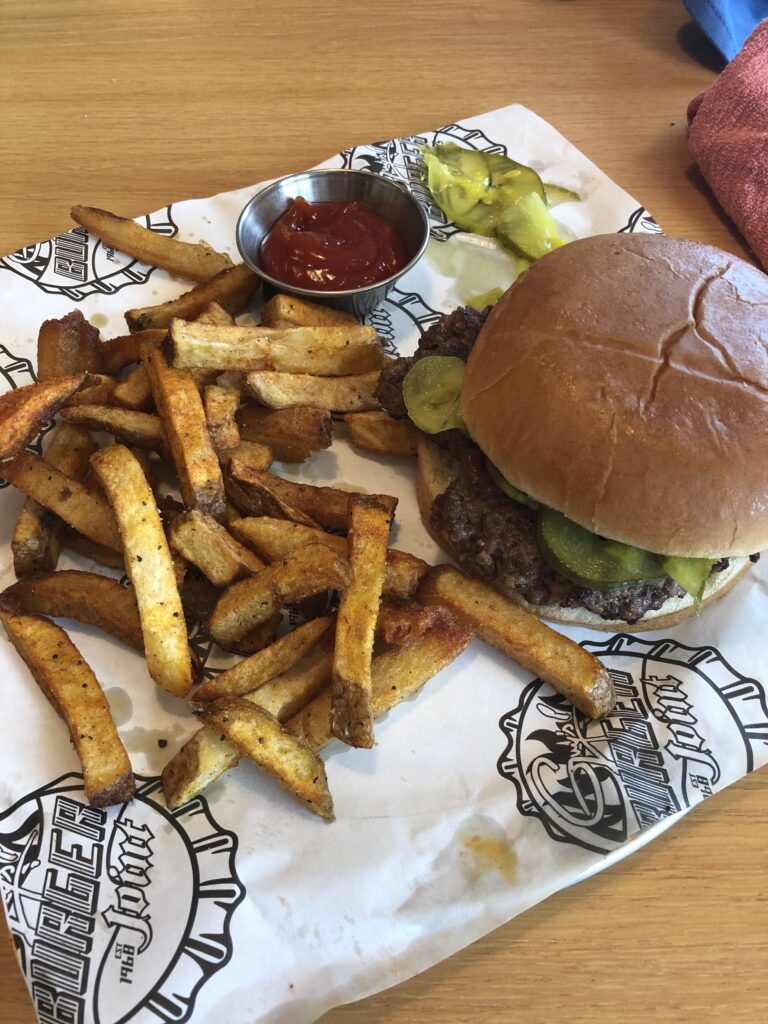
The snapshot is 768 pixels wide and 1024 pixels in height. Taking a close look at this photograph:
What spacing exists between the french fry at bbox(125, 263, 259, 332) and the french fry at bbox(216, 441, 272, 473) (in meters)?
0.44

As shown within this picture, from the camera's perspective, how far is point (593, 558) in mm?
1890

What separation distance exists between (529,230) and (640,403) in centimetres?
157

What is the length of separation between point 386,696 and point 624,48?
13.1ft

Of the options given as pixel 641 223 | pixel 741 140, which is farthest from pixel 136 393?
pixel 741 140

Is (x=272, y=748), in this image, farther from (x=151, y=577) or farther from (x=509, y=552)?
(x=509, y=552)

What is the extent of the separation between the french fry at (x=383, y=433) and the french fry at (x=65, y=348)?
841 millimetres

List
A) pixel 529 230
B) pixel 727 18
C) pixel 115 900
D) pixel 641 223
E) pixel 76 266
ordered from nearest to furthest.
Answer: pixel 115 900
pixel 76 266
pixel 529 230
pixel 641 223
pixel 727 18

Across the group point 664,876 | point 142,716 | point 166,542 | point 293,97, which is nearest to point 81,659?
point 142,716

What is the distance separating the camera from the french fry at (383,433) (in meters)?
2.37

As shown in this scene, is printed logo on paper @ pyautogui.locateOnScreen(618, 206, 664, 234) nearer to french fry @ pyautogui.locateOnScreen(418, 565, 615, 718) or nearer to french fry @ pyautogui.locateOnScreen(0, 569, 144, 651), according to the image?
french fry @ pyautogui.locateOnScreen(418, 565, 615, 718)

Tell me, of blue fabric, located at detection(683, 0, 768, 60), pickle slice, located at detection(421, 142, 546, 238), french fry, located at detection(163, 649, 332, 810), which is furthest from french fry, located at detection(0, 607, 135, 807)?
blue fabric, located at detection(683, 0, 768, 60)

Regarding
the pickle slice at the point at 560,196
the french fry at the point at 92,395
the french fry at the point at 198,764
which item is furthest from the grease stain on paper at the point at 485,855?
the pickle slice at the point at 560,196

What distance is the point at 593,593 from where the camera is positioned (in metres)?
1.92

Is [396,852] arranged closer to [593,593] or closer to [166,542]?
[593,593]
